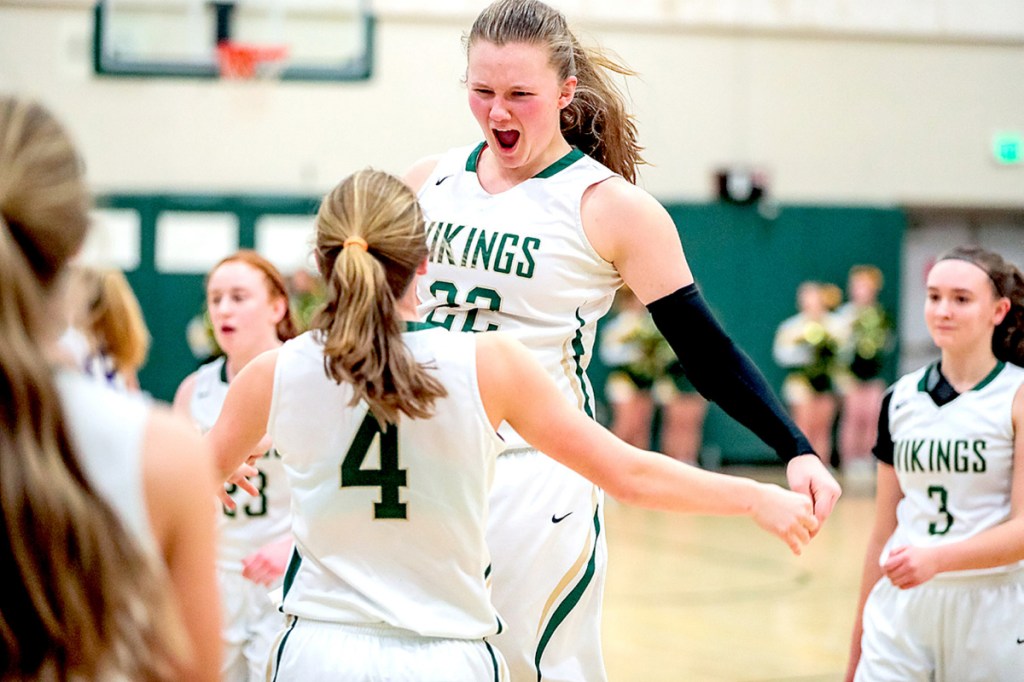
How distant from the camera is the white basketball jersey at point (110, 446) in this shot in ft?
5.02

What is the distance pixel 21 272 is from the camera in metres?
1.46

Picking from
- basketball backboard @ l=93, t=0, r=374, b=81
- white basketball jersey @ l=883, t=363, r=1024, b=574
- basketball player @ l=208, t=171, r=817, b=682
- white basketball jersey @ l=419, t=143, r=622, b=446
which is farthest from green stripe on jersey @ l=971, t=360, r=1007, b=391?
basketball backboard @ l=93, t=0, r=374, b=81

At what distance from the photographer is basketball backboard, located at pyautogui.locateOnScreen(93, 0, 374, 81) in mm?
12680

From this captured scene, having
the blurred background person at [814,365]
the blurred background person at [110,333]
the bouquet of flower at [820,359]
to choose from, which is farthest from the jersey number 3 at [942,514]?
the bouquet of flower at [820,359]

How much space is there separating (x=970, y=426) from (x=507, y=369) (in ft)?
7.21

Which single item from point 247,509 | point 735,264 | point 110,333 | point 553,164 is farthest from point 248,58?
point 553,164

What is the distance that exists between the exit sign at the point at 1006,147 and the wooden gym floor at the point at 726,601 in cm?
625

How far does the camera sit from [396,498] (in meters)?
2.31

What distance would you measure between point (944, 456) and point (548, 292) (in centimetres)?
161

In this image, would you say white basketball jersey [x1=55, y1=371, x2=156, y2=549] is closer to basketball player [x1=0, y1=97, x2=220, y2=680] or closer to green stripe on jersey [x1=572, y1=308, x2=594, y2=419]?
basketball player [x1=0, y1=97, x2=220, y2=680]

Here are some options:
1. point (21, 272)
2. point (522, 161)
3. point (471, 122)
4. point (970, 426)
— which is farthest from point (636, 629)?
point (471, 122)

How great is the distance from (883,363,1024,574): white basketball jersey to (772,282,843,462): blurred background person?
10.5 meters

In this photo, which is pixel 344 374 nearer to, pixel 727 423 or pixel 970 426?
pixel 970 426

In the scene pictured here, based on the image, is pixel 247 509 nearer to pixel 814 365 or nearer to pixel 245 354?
pixel 245 354
